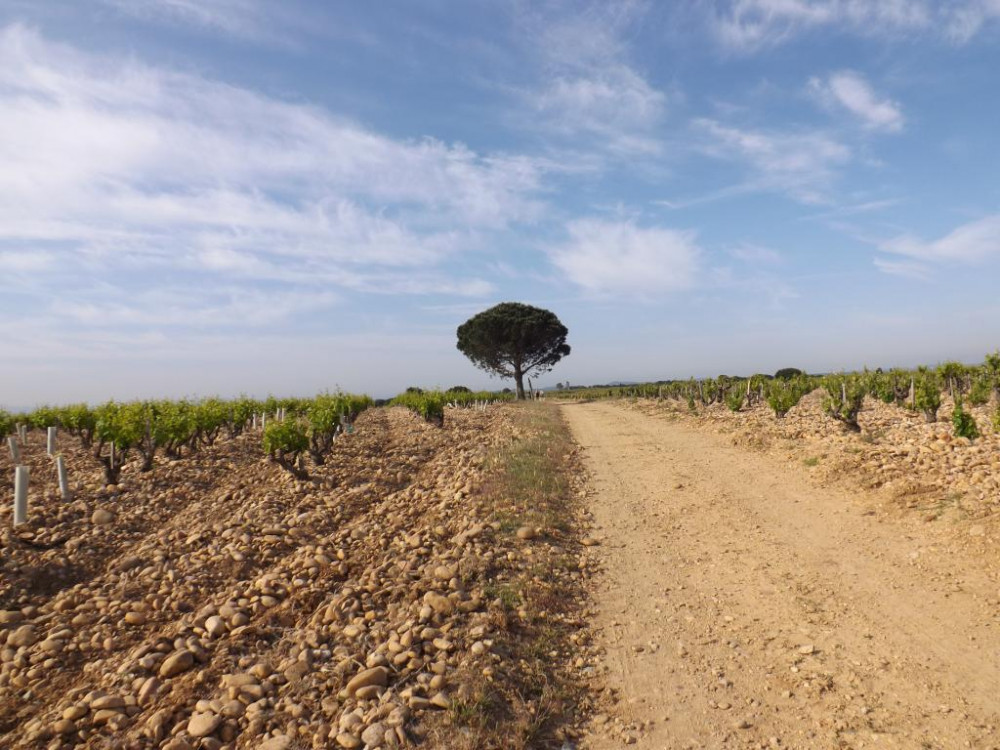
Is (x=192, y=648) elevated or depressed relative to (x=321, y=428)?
depressed

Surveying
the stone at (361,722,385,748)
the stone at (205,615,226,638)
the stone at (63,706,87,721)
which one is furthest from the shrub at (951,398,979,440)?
the stone at (63,706,87,721)

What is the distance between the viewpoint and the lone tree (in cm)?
6378

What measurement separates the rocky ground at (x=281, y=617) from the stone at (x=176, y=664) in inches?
0.7

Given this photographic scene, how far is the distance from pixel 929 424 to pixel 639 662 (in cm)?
1617

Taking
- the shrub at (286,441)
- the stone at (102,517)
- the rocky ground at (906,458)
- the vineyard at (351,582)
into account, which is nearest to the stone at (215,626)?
the vineyard at (351,582)

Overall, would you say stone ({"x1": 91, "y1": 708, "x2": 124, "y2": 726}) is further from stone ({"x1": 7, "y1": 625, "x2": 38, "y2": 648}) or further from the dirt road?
the dirt road

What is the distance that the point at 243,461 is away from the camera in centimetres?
1584

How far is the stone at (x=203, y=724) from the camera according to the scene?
4227 millimetres

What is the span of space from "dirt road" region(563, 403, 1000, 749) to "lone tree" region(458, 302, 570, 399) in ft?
179

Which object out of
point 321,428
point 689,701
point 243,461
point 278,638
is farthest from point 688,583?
point 243,461

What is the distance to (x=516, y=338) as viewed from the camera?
63.7 meters

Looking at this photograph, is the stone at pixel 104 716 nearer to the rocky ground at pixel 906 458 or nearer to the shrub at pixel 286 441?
the shrub at pixel 286 441

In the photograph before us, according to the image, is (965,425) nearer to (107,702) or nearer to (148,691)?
(148,691)

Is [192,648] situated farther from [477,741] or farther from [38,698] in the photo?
[477,741]
